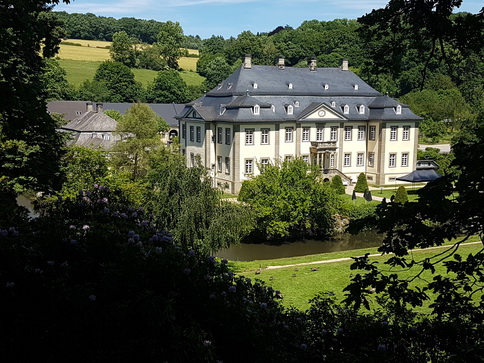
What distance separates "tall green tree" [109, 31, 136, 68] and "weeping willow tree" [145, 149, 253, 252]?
7577 cm

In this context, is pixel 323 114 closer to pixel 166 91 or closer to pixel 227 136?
pixel 227 136

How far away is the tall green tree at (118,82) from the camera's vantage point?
7669cm

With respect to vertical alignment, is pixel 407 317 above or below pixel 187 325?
below

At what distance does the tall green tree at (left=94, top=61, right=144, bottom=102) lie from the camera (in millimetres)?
76688

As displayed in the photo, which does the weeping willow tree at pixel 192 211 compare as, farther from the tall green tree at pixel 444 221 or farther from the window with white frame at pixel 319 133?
the window with white frame at pixel 319 133

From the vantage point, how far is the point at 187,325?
5496mm

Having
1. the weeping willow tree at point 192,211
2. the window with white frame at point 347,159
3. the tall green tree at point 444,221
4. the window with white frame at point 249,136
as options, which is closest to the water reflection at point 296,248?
the weeping willow tree at point 192,211

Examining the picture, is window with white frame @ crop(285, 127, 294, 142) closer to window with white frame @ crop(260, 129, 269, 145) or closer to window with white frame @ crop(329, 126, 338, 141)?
window with white frame @ crop(260, 129, 269, 145)

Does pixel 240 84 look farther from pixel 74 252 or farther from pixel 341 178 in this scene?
pixel 74 252

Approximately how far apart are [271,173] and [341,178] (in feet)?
42.7

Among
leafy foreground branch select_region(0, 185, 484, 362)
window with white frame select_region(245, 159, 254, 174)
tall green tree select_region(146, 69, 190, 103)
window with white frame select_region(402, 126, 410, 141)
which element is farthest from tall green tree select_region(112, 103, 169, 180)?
tall green tree select_region(146, 69, 190, 103)

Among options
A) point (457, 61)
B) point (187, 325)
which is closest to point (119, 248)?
point (187, 325)

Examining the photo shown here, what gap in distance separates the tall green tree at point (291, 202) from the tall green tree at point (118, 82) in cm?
5194

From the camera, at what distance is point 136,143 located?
32250 mm
